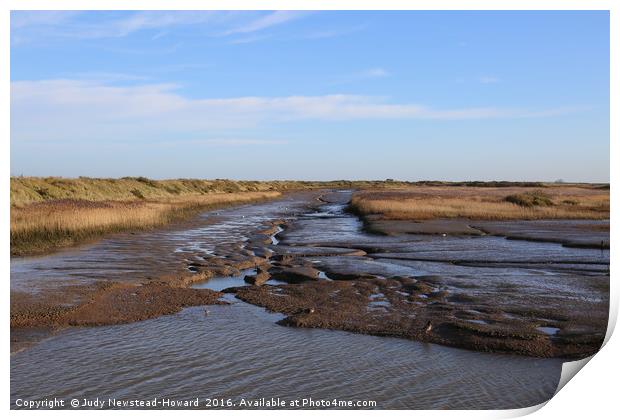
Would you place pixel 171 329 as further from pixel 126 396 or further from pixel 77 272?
pixel 77 272

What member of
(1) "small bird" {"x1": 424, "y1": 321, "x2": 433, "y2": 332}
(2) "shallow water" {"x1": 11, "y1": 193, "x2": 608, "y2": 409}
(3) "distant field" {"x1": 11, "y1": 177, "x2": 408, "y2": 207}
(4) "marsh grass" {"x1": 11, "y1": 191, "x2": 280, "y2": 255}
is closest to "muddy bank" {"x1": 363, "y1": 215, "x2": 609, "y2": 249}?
(2) "shallow water" {"x1": 11, "y1": 193, "x2": 608, "y2": 409}

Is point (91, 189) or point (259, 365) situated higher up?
point (91, 189)

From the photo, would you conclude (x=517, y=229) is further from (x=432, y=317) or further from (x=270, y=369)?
(x=270, y=369)

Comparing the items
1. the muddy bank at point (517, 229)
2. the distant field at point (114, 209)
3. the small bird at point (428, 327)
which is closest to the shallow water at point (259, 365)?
the small bird at point (428, 327)

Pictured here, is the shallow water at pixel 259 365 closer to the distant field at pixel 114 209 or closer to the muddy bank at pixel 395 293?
the muddy bank at pixel 395 293

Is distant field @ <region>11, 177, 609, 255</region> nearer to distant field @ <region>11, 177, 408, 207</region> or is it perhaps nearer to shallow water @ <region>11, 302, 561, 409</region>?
distant field @ <region>11, 177, 408, 207</region>

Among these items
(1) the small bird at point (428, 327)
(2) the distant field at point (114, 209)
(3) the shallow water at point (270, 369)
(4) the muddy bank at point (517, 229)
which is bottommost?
(3) the shallow water at point (270, 369)

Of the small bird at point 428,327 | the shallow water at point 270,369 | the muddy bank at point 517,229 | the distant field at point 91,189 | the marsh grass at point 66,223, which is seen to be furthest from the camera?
the distant field at point 91,189

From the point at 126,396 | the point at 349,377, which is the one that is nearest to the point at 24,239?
the point at 126,396

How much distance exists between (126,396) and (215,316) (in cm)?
392

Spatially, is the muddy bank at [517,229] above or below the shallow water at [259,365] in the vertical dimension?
above

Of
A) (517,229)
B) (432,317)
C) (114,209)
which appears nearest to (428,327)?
(432,317)

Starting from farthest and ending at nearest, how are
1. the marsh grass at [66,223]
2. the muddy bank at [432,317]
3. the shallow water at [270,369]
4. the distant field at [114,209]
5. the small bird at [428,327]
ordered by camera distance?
1. the distant field at [114,209]
2. the marsh grass at [66,223]
3. the small bird at [428,327]
4. the muddy bank at [432,317]
5. the shallow water at [270,369]

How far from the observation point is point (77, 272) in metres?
15.4
